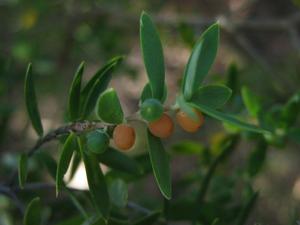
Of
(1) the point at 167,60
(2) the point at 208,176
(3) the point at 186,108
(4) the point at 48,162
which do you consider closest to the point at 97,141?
(3) the point at 186,108

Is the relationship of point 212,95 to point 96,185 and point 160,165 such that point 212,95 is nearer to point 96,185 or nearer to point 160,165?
point 160,165

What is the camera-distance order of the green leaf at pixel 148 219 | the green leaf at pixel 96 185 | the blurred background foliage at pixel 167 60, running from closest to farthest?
1. the green leaf at pixel 96 185
2. the green leaf at pixel 148 219
3. the blurred background foliage at pixel 167 60

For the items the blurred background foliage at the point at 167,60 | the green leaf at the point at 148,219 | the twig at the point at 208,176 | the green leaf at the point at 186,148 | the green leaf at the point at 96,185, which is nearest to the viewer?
the green leaf at the point at 96,185

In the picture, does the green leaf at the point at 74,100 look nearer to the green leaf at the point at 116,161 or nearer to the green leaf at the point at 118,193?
the green leaf at the point at 116,161

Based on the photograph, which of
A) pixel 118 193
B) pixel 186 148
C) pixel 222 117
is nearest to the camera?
pixel 222 117

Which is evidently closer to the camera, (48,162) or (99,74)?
(99,74)

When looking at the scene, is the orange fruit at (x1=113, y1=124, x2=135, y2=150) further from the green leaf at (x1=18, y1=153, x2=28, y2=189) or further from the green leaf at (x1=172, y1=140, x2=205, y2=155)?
the green leaf at (x1=172, y1=140, x2=205, y2=155)

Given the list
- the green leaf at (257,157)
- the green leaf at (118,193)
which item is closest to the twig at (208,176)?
the green leaf at (257,157)
